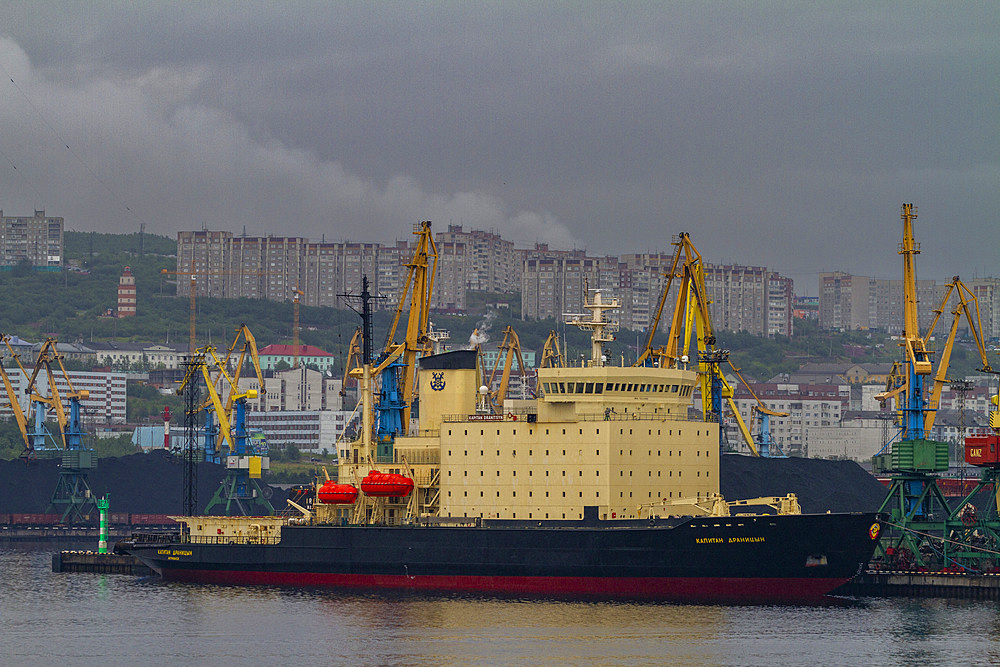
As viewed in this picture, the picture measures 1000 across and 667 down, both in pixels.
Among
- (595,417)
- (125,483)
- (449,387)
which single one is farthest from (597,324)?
(125,483)

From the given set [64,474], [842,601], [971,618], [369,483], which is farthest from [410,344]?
[64,474]

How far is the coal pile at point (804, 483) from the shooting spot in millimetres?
83875

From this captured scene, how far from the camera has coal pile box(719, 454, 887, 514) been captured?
83875 mm

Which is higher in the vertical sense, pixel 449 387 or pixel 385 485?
pixel 449 387

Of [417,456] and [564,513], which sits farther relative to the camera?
[417,456]

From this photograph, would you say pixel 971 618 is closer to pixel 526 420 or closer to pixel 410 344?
pixel 526 420

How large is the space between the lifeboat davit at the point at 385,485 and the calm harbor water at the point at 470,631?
3759 mm

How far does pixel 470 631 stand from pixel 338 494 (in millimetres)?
13843

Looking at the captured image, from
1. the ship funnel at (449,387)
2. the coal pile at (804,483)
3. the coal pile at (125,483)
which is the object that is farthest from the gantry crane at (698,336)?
the coal pile at (125,483)

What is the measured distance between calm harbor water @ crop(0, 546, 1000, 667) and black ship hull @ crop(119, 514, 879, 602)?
1.56 meters

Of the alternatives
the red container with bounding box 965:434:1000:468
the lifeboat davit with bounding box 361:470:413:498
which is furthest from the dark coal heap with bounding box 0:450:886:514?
the lifeboat davit with bounding box 361:470:413:498

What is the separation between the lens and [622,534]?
57781 millimetres

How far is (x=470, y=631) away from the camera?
168 feet

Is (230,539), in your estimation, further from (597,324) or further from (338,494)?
(597,324)
